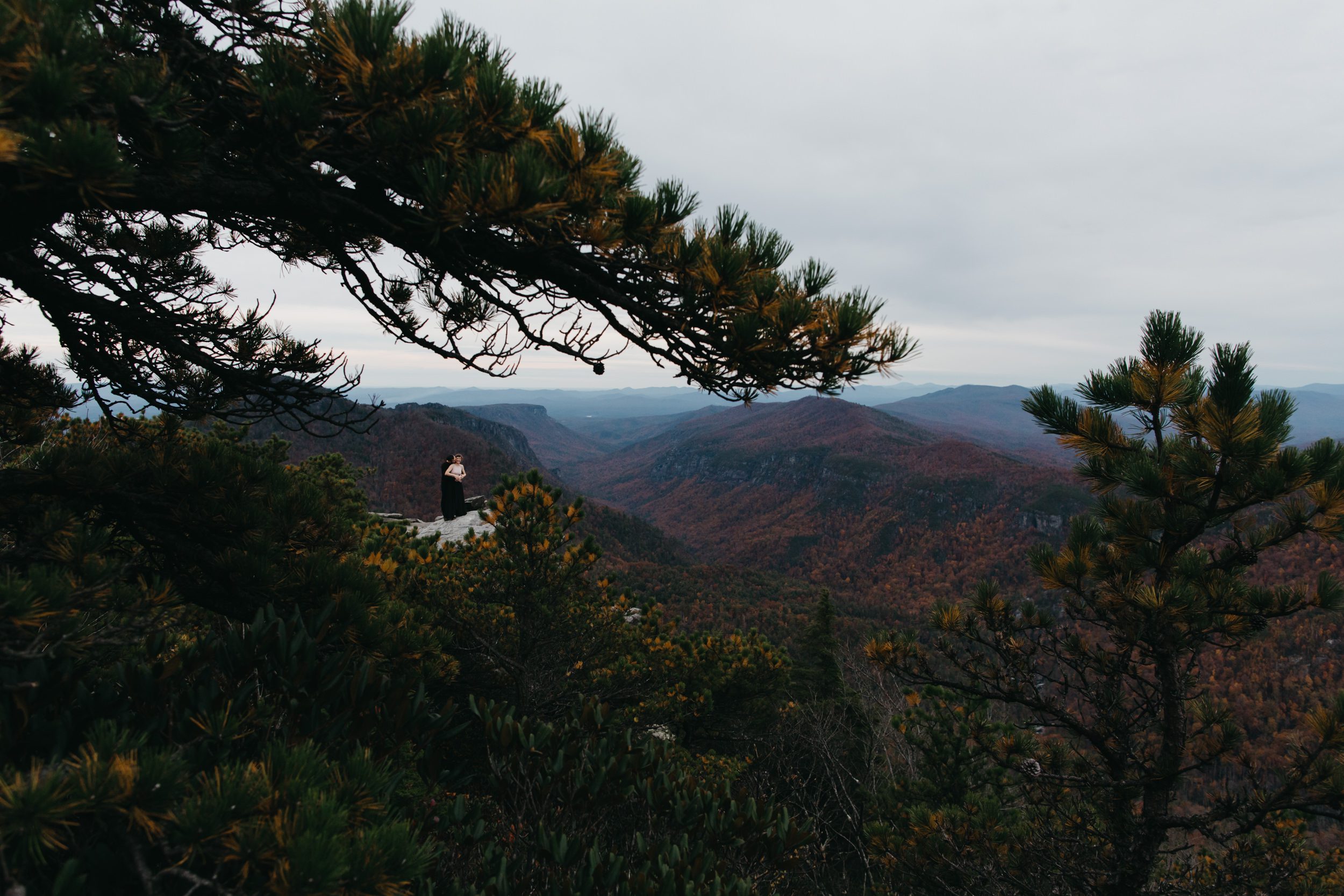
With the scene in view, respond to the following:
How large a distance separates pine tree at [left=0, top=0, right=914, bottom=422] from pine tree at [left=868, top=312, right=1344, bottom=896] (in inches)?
109

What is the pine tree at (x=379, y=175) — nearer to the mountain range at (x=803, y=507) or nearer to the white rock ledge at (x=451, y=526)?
the white rock ledge at (x=451, y=526)

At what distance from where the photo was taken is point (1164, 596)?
393cm

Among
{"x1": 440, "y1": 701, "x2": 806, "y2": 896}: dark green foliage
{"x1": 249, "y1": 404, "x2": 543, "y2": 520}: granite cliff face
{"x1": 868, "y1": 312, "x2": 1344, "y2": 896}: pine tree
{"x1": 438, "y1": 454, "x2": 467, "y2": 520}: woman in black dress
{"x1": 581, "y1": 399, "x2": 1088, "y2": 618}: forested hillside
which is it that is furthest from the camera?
{"x1": 581, "y1": 399, "x2": 1088, "y2": 618}: forested hillside

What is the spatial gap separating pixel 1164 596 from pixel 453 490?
16090 mm

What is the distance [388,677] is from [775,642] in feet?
157

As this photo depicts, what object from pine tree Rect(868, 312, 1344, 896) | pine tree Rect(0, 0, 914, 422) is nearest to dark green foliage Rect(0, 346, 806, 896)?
pine tree Rect(0, 0, 914, 422)

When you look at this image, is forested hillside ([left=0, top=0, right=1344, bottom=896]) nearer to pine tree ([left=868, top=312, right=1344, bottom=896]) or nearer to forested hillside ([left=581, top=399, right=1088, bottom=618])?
pine tree ([left=868, top=312, right=1344, bottom=896])

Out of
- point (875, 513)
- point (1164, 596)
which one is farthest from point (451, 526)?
point (875, 513)

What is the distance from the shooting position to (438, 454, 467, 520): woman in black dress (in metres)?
15.6

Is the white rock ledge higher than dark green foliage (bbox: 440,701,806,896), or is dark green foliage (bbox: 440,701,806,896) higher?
dark green foliage (bbox: 440,701,806,896)

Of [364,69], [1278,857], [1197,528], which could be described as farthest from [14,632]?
[1278,857]

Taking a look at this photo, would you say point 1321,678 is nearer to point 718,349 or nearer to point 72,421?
point 718,349

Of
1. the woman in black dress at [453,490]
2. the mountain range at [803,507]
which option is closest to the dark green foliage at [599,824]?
the woman in black dress at [453,490]

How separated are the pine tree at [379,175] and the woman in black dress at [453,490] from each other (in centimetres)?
1253
